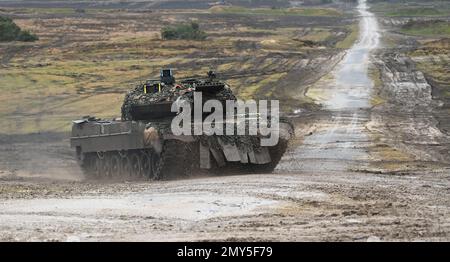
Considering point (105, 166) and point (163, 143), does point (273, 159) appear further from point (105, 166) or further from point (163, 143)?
point (105, 166)

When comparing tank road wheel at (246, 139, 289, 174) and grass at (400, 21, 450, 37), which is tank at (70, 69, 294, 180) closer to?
tank road wheel at (246, 139, 289, 174)

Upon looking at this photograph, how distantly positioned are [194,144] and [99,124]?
4.72 meters

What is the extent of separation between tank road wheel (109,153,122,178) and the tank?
28 millimetres

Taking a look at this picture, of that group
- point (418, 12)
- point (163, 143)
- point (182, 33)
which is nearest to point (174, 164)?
point (163, 143)

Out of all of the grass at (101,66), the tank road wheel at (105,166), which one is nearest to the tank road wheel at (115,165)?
the tank road wheel at (105,166)

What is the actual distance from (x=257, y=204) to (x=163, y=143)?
24.5ft

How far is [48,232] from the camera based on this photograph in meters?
13.6

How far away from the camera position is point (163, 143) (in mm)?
23797

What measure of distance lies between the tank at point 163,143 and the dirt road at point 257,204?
79 cm

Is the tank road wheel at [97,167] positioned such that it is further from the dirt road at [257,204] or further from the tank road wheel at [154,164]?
the tank road wheel at [154,164]

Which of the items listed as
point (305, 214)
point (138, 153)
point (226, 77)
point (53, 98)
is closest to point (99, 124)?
point (138, 153)

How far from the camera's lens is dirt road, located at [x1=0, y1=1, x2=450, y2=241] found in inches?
523

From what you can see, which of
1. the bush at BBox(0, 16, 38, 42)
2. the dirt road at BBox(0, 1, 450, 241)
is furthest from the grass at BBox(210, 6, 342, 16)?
the dirt road at BBox(0, 1, 450, 241)
